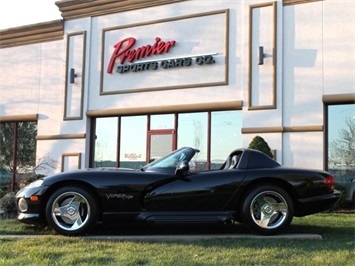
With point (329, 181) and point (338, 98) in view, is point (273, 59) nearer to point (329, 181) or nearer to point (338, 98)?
point (338, 98)

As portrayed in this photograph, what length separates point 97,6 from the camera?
14688mm

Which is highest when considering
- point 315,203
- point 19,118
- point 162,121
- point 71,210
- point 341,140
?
point 19,118

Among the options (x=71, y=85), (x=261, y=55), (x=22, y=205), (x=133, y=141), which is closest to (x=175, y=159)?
Answer: (x=22, y=205)

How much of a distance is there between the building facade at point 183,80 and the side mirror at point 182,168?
6.72 m

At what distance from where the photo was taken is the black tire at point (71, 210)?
5.14m

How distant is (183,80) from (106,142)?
3.52 meters

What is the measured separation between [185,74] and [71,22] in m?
4.99

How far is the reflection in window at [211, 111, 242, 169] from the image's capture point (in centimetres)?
1246

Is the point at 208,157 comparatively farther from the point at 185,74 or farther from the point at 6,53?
the point at 6,53

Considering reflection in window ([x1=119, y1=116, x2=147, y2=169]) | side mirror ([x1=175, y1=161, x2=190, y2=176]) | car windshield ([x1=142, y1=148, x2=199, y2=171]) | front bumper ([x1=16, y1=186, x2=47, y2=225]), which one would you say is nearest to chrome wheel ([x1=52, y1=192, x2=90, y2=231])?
front bumper ([x1=16, y1=186, x2=47, y2=225])

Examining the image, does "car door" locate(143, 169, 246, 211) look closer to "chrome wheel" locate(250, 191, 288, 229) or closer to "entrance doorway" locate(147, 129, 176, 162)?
"chrome wheel" locate(250, 191, 288, 229)

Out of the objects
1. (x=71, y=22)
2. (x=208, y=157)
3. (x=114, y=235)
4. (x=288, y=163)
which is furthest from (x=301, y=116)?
(x=71, y=22)

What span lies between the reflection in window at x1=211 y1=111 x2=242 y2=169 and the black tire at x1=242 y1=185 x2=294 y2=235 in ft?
23.2

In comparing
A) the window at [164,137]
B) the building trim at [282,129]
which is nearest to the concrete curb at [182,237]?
the building trim at [282,129]
